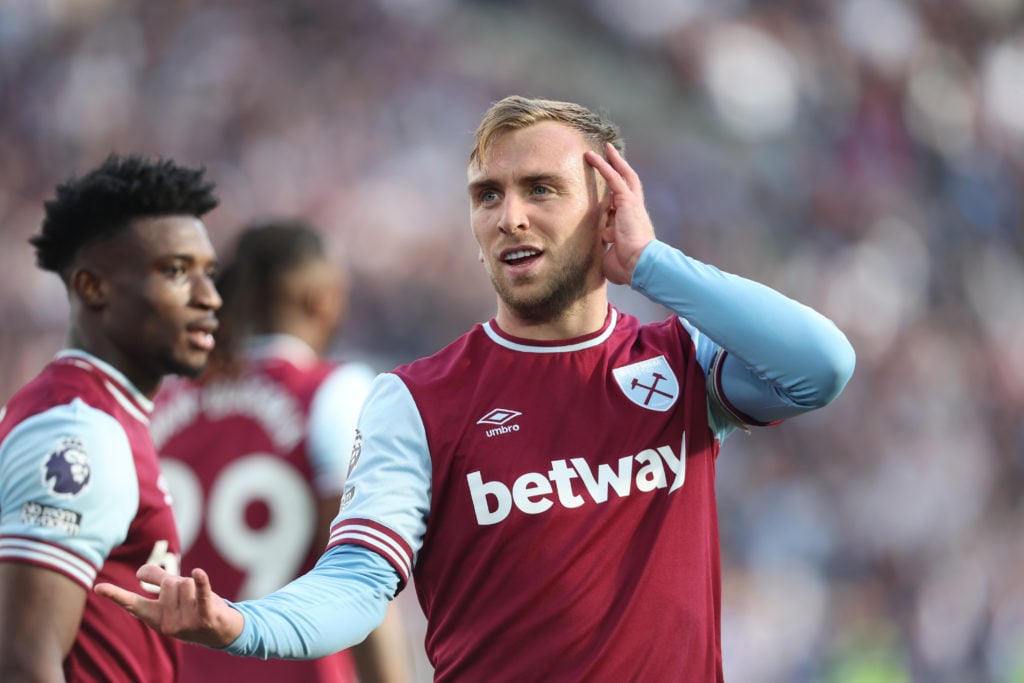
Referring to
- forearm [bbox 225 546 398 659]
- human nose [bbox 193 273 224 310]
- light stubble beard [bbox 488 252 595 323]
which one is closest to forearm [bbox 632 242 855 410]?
light stubble beard [bbox 488 252 595 323]

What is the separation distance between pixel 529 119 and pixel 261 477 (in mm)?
2173

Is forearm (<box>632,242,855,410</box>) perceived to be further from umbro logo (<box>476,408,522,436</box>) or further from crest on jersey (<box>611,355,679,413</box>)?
umbro logo (<box>476,408,522,436</box>)

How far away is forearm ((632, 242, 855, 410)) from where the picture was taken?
254 centimetres

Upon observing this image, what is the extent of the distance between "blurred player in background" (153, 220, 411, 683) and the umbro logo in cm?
180

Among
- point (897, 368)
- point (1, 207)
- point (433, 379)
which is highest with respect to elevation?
point (1, 207)

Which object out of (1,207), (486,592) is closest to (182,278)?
(486,592)

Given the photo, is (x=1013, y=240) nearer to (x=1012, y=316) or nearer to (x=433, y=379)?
(x=1012, y=316)

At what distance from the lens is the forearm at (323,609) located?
228 centimetres

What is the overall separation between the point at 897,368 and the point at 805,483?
1.39 meters

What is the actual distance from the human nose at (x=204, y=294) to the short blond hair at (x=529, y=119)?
3.94 ft

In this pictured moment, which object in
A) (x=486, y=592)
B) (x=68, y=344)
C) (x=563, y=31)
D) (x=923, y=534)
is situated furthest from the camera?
(x=563, y=31)

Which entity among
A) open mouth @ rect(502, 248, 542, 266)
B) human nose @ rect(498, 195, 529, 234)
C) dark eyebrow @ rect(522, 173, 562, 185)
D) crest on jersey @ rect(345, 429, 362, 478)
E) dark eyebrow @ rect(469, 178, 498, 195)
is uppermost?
dark eyebrow @ rect(469, 178, 498, 195)

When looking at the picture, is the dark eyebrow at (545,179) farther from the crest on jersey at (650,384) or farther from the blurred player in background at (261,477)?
the blurred player in background at (261,477)

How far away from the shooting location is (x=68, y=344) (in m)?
3.60
